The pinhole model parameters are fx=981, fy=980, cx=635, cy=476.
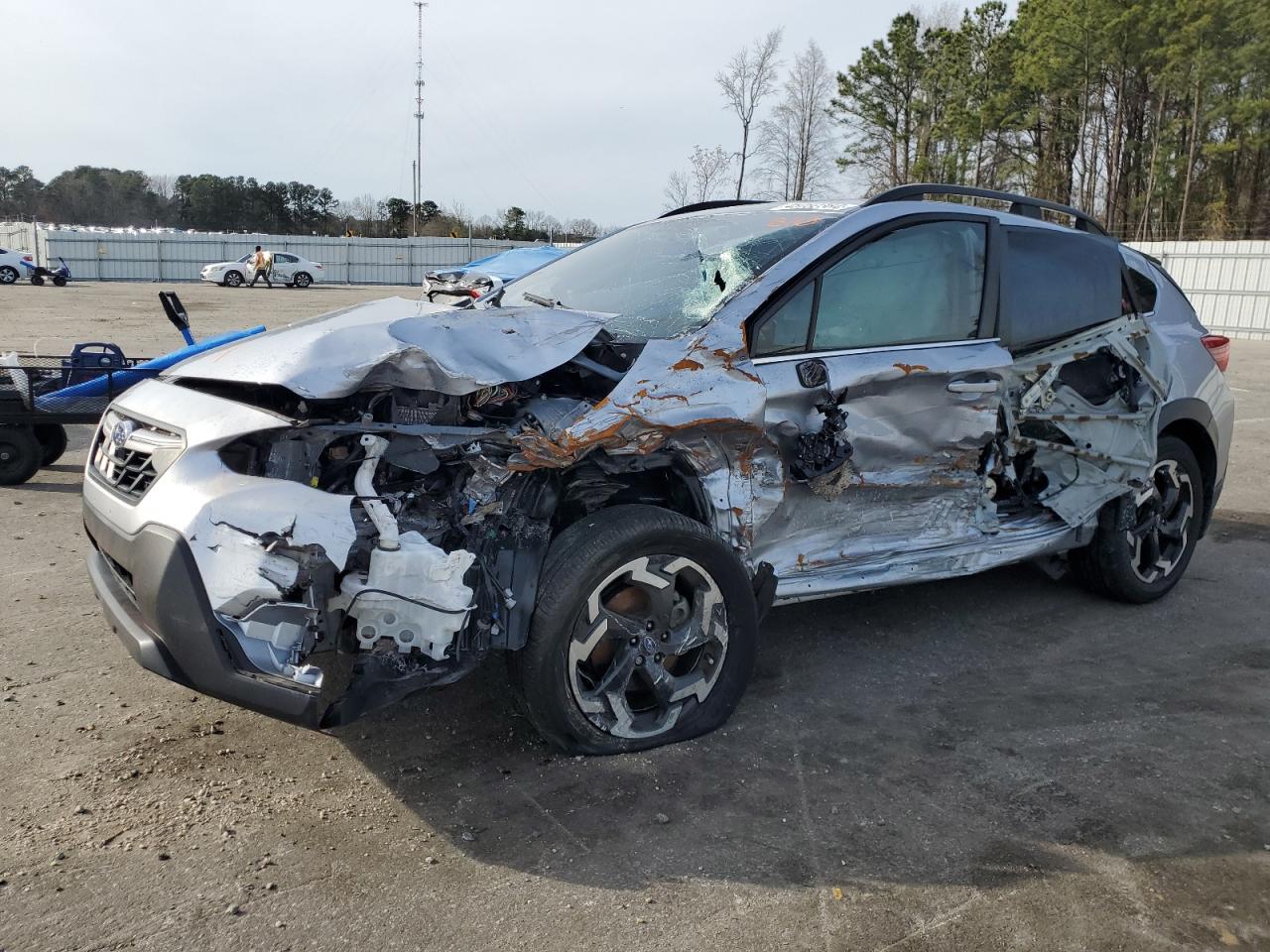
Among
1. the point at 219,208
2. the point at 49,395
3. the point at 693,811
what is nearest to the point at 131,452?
the point at 693,811

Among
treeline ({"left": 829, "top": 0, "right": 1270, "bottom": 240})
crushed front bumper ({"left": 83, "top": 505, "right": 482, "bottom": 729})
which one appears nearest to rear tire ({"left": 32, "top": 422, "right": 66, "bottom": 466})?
crushed front bumper ({"left": 83, "top": 505, "right": 482, "bottom": 729})

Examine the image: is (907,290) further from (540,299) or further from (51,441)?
(51,441)

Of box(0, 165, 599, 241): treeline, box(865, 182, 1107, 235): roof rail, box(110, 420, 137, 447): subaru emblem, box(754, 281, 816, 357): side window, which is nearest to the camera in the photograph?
box(110, 420, 137, 447): subaru emblem

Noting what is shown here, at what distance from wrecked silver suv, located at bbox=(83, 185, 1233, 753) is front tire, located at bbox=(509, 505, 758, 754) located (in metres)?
0.01

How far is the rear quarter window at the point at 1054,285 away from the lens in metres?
4.34

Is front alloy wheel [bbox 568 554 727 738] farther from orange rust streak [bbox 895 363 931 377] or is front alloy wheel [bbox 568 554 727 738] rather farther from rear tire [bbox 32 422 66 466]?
rear tire [bbox 32 422 66 466]

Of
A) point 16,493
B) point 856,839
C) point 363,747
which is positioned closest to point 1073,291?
point 856,839

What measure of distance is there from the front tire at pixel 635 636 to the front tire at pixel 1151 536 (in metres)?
2.33

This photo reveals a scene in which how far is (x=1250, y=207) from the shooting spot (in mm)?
35531

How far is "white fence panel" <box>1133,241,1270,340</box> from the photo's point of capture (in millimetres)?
23891

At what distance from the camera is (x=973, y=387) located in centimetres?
401

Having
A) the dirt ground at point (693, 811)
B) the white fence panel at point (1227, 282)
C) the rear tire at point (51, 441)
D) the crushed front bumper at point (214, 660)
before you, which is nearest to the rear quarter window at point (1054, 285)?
the dirt ground at point (693, 811)

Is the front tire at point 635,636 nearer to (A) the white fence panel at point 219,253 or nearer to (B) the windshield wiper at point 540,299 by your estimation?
(B) the windshield wiper at point 540,299

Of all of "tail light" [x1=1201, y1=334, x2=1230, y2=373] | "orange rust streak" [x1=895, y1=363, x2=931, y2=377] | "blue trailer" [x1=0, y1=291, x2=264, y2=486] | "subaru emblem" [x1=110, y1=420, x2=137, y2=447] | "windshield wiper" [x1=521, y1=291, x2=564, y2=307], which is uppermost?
"windshield wiper" [x1=521, y1=291, x2=564, y2=307]
